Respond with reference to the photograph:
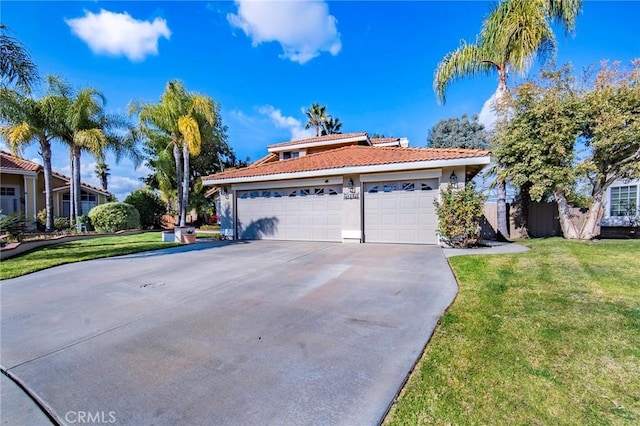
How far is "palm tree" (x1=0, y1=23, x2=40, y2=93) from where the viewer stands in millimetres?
8344

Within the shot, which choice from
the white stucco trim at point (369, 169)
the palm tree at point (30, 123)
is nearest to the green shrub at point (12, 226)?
the palm tree at point (30, 123)

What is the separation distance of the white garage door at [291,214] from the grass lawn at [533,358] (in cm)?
676

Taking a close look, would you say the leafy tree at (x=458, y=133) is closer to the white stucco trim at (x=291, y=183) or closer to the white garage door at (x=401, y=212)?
the white garage door at (x=401, y=212)

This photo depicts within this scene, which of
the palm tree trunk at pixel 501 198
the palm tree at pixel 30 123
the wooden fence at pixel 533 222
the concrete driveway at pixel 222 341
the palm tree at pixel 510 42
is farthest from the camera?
the palm tree at pixel 30 123

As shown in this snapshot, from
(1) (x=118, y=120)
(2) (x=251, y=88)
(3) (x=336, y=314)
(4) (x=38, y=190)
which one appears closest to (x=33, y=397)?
(3) (x=336, y=314)

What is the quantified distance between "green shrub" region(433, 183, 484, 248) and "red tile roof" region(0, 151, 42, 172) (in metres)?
23.9

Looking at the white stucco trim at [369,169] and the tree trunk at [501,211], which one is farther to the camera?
the tree trunk at [501,211]

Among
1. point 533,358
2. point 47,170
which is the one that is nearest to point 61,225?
point 47,170

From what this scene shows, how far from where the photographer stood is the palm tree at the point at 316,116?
99.0ft

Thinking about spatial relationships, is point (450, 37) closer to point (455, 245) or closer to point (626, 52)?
point (626, 52)

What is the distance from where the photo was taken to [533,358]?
2.73 meters

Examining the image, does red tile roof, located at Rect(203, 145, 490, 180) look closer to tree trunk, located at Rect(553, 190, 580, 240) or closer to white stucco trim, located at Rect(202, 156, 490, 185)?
white stucco trim, located at Rect(202, 156, 490, 185)

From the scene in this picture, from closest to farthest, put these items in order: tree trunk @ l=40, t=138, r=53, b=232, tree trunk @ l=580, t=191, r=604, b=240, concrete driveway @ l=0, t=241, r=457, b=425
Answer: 1. concrete driveway @ l=0, t=241, r=457, b=425
2. tree trunk @ l=580, t=191, r=604, b=240
3. tree trunk @ l=40, t=138, r=53, b=232

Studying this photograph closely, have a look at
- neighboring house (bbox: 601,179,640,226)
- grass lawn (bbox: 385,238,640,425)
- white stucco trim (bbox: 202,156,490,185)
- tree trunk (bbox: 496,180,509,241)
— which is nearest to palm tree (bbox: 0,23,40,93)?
white stucco trim (bbox: 202,156,490,185)
